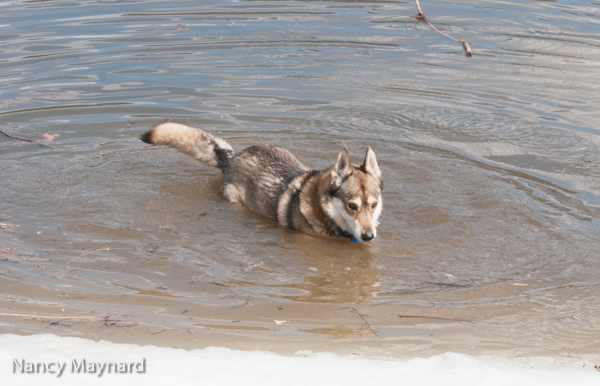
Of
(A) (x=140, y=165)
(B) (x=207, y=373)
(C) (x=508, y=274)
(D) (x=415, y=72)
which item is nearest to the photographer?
(B) (x=207, y=373)

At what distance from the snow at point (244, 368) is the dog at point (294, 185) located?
2445 mm

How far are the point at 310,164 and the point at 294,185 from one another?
1600 millimetres

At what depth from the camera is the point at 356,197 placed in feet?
25.0

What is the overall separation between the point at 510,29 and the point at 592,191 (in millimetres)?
7533

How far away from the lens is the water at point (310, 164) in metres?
6.06

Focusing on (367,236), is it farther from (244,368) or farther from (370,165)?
(244,368)

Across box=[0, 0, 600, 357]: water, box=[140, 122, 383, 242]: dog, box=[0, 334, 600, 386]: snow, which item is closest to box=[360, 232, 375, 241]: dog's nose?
box=[140, 122, 383, 242]: dog

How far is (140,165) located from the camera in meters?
9.76

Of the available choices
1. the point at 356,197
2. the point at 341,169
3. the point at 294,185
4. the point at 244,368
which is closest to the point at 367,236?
the point at 356,197

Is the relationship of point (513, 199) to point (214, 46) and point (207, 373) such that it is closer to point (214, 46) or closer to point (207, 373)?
point (207, 373)

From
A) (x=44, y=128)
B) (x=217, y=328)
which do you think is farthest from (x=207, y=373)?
(x=44, y=128)

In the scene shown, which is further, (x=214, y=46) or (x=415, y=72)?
(x=214, y=46)

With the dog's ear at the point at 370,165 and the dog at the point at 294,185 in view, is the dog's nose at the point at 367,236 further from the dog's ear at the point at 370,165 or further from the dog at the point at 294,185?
the dog's ear at the point at 370,165

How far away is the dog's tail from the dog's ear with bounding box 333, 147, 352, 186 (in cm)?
184
